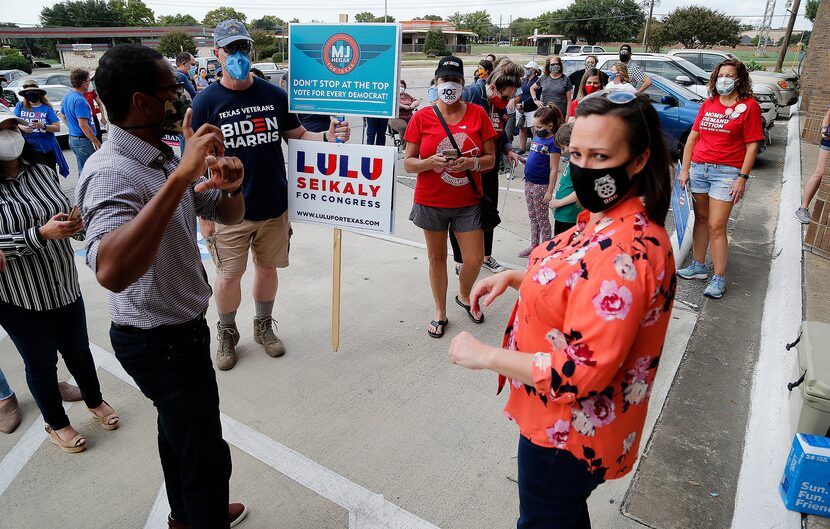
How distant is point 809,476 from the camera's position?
2.27 meters

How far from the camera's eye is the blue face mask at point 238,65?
3.14m

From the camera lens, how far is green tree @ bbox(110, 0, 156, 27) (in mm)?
70125

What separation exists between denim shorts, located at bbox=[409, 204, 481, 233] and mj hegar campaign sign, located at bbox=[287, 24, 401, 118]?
766mm

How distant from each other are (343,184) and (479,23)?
13108cm

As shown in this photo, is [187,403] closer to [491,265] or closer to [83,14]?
[491,265]

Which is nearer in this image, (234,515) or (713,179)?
(234,515)

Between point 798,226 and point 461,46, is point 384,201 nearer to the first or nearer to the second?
point 798,226

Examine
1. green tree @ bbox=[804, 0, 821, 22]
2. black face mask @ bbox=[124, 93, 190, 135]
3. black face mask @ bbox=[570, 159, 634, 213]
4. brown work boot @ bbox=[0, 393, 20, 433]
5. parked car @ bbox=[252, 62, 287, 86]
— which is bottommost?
brown work boot @ bbox=[0, 393, 20, 433]

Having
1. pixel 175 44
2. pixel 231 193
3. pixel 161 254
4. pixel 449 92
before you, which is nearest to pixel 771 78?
pixel 449 92

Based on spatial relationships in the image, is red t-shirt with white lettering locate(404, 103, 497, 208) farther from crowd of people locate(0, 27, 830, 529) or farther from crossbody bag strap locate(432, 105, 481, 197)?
crowd of people locate(0, 27, 830, 529)

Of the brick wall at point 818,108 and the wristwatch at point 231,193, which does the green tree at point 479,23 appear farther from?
the wristwatch at point 231,193

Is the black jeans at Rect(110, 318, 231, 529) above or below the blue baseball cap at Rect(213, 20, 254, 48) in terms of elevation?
below

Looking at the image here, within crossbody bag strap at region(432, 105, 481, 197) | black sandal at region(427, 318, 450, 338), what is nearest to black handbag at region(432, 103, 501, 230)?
crossbody bag strap at region(432, 105, 481, 197)

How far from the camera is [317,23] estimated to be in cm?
335
